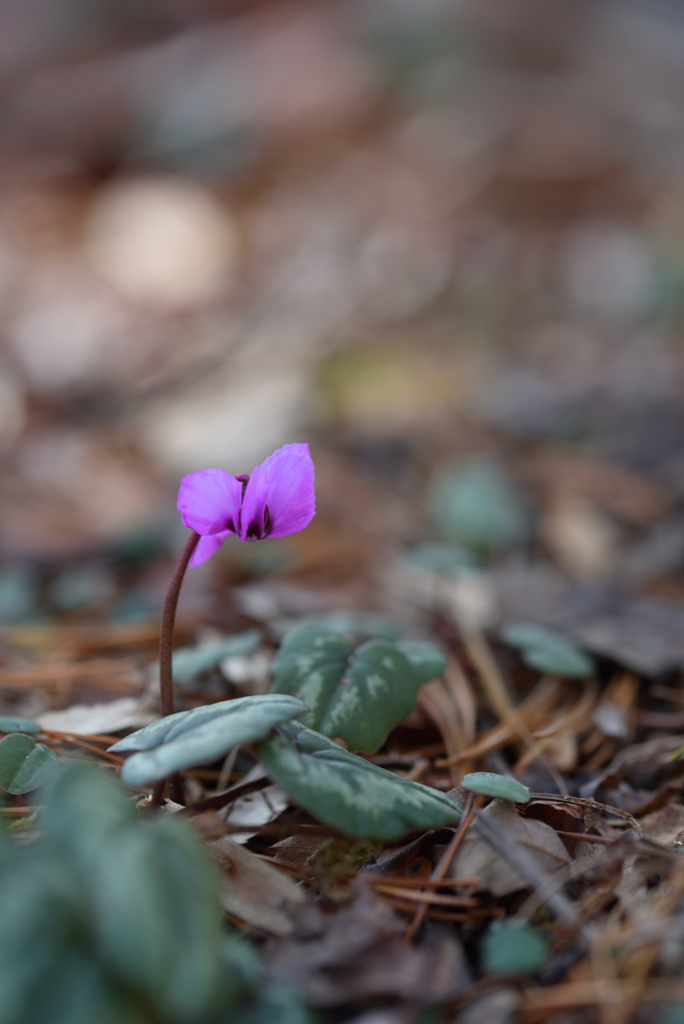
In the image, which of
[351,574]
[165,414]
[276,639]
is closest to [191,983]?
[276,639]

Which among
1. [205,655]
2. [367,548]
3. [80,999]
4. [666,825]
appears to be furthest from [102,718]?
[367,548]

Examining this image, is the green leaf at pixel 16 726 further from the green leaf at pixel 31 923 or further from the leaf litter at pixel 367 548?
the green leaf at pixel 31 923

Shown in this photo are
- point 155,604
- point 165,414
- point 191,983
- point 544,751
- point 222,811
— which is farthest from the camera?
point 165,414

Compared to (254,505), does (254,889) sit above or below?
below

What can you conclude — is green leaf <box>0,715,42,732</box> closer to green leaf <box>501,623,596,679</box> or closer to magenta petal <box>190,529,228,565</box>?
magenta petal <box>190,529,228,565</box>

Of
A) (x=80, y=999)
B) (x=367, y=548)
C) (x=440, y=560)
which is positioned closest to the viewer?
(x=80, y=999)

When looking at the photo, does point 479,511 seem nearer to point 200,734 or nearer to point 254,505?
point 254,505

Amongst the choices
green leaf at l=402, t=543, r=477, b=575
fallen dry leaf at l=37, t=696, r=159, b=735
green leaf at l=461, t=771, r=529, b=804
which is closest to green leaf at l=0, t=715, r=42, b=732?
fallen dry leaf at l=37, t=696, r=159, b=735

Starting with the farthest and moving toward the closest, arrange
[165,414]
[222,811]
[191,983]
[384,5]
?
[384,5], [165,414], [222,811], [191,983]

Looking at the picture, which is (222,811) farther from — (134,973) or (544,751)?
(544,751)
